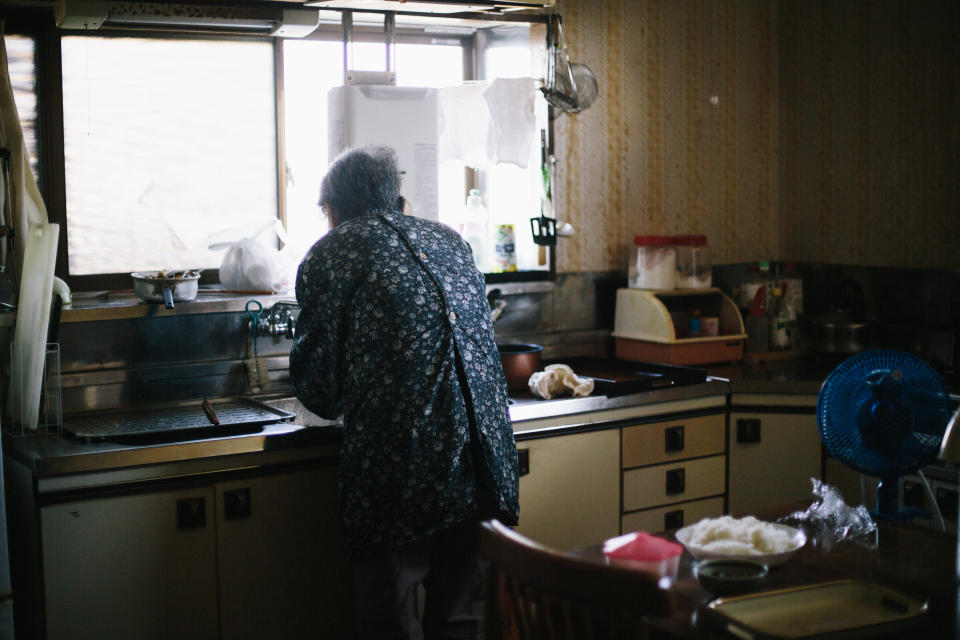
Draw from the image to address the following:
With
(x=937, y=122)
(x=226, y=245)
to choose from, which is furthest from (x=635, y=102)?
(x=226, y=245)

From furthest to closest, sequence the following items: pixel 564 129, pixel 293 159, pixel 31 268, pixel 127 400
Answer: pixel 564 129 < pixel 293 159 < pixel 127 400 < pixel 31 268

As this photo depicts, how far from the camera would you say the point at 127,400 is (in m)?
2.92

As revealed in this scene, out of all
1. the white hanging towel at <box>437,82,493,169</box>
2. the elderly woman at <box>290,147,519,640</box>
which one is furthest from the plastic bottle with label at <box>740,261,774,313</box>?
the elderly woman at <box>290,147,519,640</box>

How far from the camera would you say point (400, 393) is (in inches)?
91.0

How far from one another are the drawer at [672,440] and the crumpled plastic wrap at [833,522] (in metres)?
0.98

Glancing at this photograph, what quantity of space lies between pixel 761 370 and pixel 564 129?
1.11 meters

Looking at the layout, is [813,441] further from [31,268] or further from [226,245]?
[31,268]

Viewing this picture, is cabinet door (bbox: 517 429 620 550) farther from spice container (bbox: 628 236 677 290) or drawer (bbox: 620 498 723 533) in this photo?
spice container (bbox: 628 236 677 290)

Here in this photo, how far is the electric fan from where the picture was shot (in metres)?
2.17

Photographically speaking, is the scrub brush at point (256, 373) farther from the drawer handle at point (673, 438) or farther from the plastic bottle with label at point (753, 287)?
the plastic bottle with label at point (753, 287)

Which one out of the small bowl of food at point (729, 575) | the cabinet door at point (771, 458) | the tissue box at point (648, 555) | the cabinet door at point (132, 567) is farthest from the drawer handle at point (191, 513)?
the cabinet door at point (771, 458)

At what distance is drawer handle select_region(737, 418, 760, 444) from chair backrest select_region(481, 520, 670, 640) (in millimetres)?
1933

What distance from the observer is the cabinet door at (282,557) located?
2.50 meters

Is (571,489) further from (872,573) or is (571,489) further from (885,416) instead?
(872,573)
